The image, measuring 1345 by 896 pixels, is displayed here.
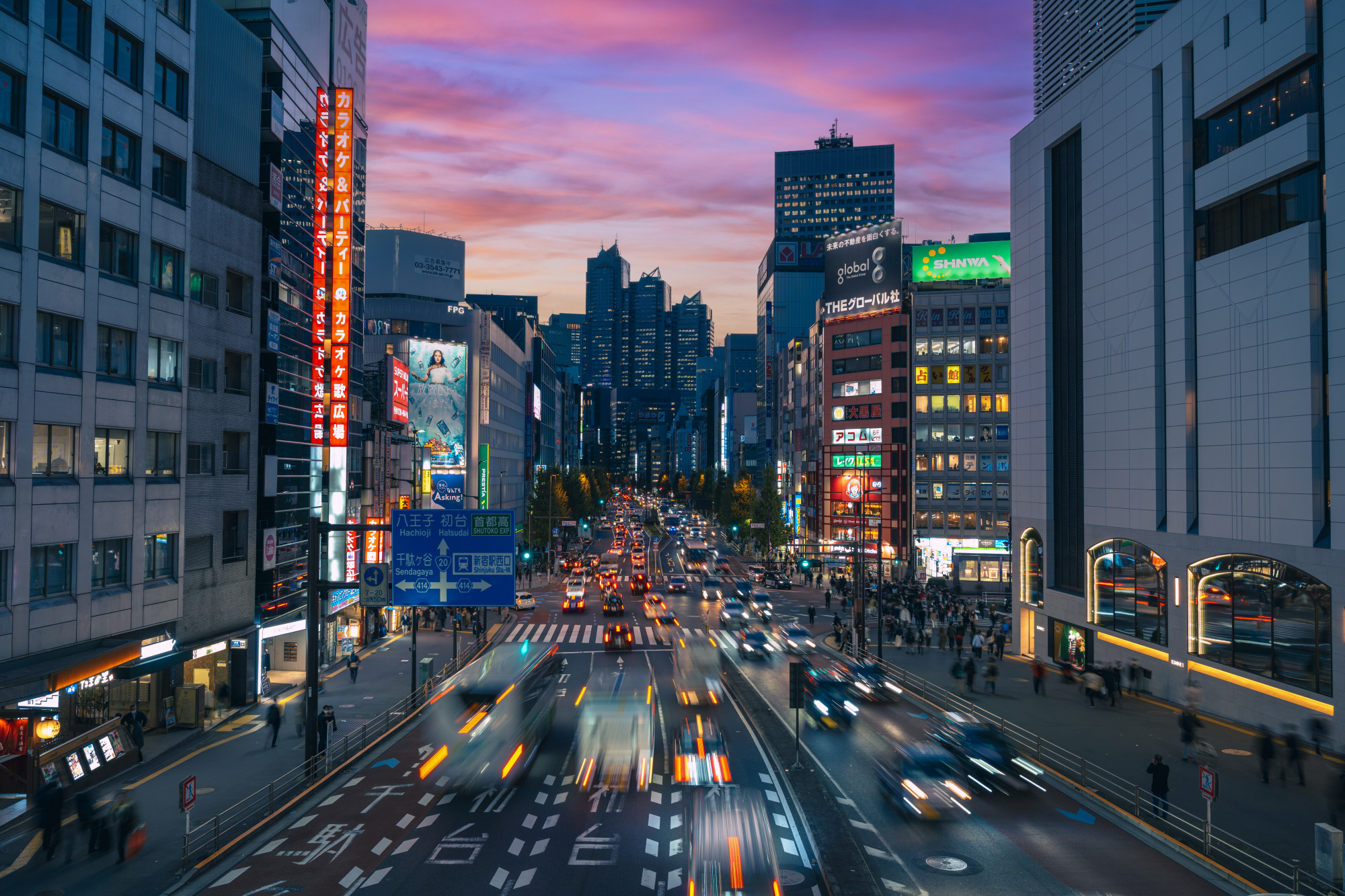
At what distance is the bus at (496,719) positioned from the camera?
78.6 feet

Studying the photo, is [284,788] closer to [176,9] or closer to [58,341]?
[58,341]

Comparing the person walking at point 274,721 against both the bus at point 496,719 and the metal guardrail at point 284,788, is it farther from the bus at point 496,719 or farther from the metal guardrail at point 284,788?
the bus at point 496,719

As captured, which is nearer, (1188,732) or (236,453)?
(1188,732)

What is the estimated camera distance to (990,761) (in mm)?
23375

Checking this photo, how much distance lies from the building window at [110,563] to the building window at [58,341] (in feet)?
19.2

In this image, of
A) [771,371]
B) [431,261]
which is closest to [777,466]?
[771,371]

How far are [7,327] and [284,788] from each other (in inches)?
605

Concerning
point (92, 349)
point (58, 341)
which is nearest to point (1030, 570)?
point (92, 349)

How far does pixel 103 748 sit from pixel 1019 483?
150ft

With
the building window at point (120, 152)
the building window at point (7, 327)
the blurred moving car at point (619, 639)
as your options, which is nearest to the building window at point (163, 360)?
the building window at point (7, 327)

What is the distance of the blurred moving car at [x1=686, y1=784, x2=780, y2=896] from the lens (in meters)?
16.2

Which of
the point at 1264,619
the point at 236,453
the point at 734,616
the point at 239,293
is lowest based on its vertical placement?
the point at 734,616

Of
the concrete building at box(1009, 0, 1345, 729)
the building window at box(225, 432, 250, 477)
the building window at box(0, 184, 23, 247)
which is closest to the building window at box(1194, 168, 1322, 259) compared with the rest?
the concrete building at box(1009, 0, 1345, 729)

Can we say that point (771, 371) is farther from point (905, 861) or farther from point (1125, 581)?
point (905, 861)
